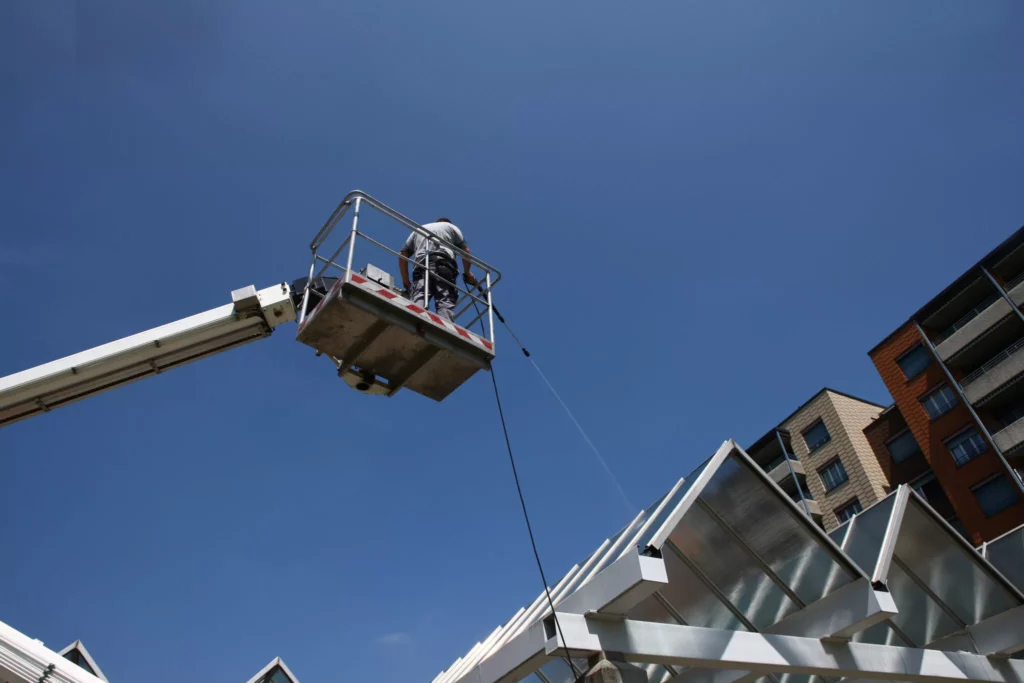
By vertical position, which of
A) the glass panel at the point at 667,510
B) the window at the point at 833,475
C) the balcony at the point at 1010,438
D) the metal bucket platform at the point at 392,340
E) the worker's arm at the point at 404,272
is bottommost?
the glass panel at the point at 667,510

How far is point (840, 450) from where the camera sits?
1594 inches

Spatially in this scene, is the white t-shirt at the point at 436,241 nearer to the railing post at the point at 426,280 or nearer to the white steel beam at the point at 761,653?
the railing post at the point at 426,280

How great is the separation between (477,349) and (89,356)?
4231mm

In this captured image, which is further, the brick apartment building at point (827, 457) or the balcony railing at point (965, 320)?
the brick apartment building at point (827, 457)

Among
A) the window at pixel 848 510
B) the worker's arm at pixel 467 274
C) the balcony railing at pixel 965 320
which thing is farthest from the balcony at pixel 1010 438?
the worker's arm at pixel 467 274

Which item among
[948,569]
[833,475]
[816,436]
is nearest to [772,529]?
[948,569]

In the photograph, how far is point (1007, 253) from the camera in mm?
33469

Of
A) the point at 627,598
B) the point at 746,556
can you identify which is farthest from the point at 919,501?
the point at 627,598

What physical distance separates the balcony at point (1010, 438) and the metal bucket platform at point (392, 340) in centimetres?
3151

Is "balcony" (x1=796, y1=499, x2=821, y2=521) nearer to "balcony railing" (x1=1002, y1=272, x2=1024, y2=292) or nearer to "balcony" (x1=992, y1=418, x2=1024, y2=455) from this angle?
"balcony" (x1=992, y1=418, x2=1024, y2=455)

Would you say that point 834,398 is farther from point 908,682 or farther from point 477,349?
point 477,349

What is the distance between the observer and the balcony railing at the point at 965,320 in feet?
112

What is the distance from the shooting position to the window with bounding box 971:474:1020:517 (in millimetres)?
30000

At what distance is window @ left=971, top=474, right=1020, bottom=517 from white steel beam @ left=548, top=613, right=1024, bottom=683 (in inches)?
993
